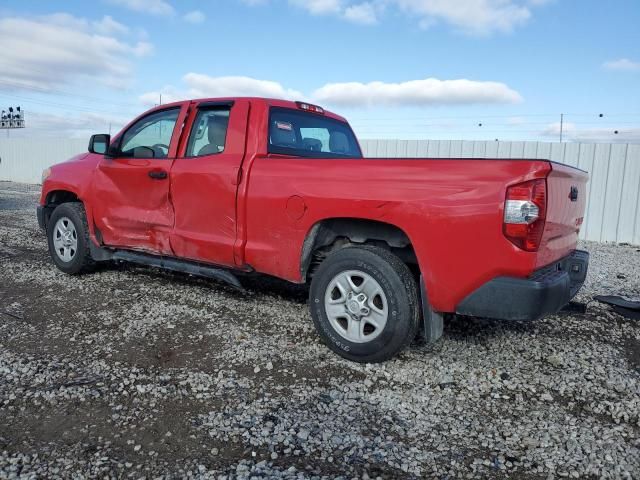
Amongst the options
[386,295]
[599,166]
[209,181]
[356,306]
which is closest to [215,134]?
[209,181]

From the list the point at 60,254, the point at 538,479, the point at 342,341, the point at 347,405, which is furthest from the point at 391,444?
the point at 60,254

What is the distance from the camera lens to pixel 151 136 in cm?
489

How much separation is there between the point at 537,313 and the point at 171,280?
158 inches

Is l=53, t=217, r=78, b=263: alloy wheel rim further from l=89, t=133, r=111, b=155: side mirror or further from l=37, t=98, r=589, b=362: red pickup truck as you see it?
l=89, t=133, r=111, b=155: side mirror

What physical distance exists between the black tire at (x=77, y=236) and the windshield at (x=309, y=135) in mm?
2572

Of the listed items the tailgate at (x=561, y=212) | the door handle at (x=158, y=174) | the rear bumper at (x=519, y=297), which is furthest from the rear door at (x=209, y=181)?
the tailgate at (x=561, y=212)

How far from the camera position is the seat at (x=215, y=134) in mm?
4232

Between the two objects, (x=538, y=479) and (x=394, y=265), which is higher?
(x=394, y=265)

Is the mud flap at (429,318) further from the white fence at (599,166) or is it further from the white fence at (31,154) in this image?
the white fence at (31,154)

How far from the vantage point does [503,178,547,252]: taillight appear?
273cm

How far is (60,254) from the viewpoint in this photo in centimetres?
564

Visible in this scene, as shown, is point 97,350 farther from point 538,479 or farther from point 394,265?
point 538,479

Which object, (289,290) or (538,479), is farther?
(289,290)

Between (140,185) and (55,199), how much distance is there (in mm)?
1865
